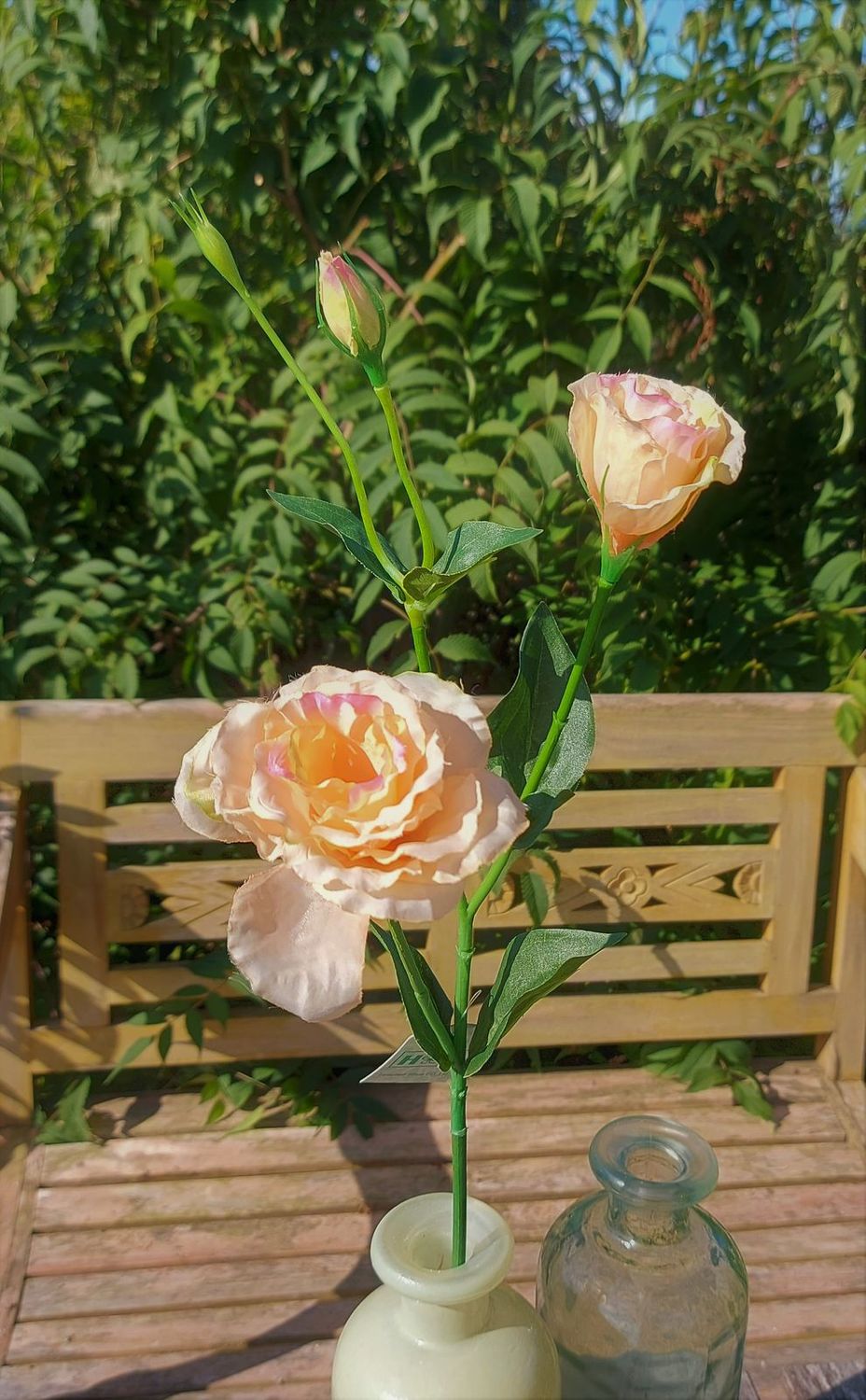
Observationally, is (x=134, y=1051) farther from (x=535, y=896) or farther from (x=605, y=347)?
(x=605, y=347)

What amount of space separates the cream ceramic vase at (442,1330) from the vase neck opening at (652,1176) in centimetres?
8

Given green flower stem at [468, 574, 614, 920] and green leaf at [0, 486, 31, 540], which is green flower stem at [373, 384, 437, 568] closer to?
green flower stem at [468, 574, 614, 920]

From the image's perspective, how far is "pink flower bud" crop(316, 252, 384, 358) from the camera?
1.73ft

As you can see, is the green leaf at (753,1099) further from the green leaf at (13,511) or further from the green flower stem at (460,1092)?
the green leaf at (13,511)

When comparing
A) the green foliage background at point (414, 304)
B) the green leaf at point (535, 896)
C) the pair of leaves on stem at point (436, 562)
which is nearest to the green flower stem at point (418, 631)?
the pair of leaves on stem at point (436, 562)

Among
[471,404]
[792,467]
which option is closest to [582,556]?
[471,404]

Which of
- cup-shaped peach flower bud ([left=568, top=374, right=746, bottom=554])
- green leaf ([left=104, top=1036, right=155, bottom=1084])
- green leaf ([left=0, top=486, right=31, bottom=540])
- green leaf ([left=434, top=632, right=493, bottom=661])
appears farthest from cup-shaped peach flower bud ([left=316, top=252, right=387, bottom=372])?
green leaf ([left=104, top=1036, right=155, bottom=1084])

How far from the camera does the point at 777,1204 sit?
1492mm

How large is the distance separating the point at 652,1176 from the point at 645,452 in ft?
1.46

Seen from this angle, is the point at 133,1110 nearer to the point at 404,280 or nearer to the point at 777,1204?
the point at 777,1204

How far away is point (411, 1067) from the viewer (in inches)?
24.2

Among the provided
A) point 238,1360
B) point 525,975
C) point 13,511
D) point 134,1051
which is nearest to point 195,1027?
point 134,1051

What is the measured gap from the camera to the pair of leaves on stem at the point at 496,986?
1.85ft

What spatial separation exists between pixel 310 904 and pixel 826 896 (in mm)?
1617
